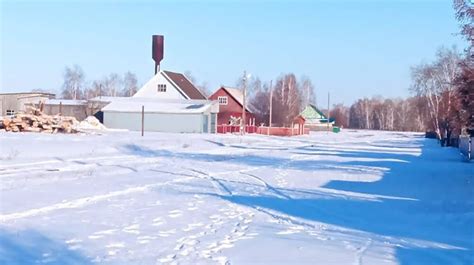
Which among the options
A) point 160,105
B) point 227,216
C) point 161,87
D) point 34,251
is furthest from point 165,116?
point 34,251

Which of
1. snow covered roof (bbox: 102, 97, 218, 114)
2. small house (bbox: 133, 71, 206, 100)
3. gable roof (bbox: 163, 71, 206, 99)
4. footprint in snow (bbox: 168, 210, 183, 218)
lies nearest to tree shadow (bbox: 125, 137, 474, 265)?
footprint in snow (bbox: 168, 210, 183, 218)

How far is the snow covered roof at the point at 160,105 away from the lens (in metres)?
62.6

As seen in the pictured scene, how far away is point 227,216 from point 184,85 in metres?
62.9

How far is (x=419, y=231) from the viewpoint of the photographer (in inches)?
395

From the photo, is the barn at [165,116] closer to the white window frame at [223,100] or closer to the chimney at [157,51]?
the white window frame at [223,100]

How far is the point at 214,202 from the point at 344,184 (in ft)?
19.8

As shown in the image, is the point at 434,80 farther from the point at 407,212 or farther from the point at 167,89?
the point at 407,212

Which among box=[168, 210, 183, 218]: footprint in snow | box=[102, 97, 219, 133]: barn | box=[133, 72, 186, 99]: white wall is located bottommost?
box=[168, 210, 183, 218]: footprint in snow

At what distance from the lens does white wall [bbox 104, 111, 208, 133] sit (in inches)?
2430

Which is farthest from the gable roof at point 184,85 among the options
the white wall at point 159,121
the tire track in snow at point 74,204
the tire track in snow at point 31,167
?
the tire track in snow at point 74,204

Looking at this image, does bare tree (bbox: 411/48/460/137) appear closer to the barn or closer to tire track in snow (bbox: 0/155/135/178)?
the barn

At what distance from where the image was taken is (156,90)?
72062 millimetres

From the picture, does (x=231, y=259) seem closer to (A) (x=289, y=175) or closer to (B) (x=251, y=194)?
(B) (x=251, y=194)

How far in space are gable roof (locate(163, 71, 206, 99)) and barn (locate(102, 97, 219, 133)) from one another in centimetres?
463
